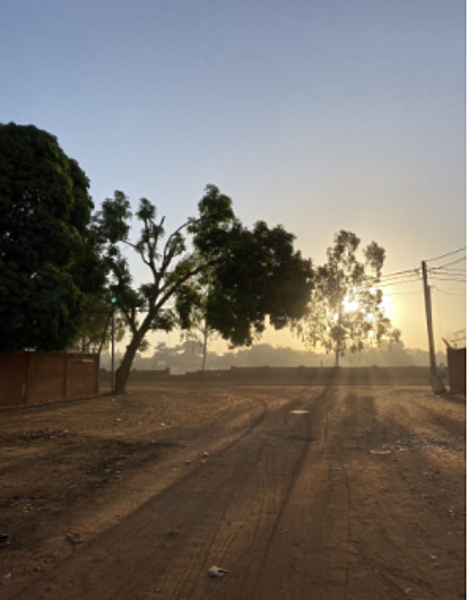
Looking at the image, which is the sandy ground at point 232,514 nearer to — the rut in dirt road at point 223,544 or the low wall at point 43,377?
the rut in dirt road at point 223,544

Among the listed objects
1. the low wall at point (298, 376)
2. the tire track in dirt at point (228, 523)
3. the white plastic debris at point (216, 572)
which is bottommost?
the tire track in dirt at point (228, 523)

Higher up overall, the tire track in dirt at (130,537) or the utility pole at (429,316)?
the utility pole at (429,316)

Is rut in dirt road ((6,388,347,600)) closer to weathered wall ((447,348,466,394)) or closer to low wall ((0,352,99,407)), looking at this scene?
low wall ((0,352,99,407))

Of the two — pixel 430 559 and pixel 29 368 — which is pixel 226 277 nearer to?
pixel 29 368

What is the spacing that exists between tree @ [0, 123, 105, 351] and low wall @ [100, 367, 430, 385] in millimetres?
24447

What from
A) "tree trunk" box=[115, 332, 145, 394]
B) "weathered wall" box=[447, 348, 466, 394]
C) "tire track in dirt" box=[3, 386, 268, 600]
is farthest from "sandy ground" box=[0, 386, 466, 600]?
"tree trunk" box=[115, 332, 145, 394]

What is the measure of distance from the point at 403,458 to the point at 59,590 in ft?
24.6

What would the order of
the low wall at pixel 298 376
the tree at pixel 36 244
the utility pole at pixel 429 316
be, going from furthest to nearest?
the low wall at pixel 298 376, the utility pole at pixel 429 316, the tree at pixel 36 244

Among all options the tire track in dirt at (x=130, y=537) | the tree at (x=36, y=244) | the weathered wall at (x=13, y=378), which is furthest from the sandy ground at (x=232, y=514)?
the weathered wall at (x=13, y=378)

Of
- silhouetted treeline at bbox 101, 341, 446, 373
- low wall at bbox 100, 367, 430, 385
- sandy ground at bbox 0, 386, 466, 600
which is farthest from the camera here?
silhouetted treeline at bbox 101, 341, 446, 373

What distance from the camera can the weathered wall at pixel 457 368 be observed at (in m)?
24.1

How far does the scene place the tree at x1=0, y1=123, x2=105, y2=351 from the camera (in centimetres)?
1822

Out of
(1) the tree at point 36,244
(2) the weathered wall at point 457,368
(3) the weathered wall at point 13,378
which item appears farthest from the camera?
(2) the weathered wall at point 457,368

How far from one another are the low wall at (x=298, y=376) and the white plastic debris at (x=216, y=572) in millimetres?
36457
